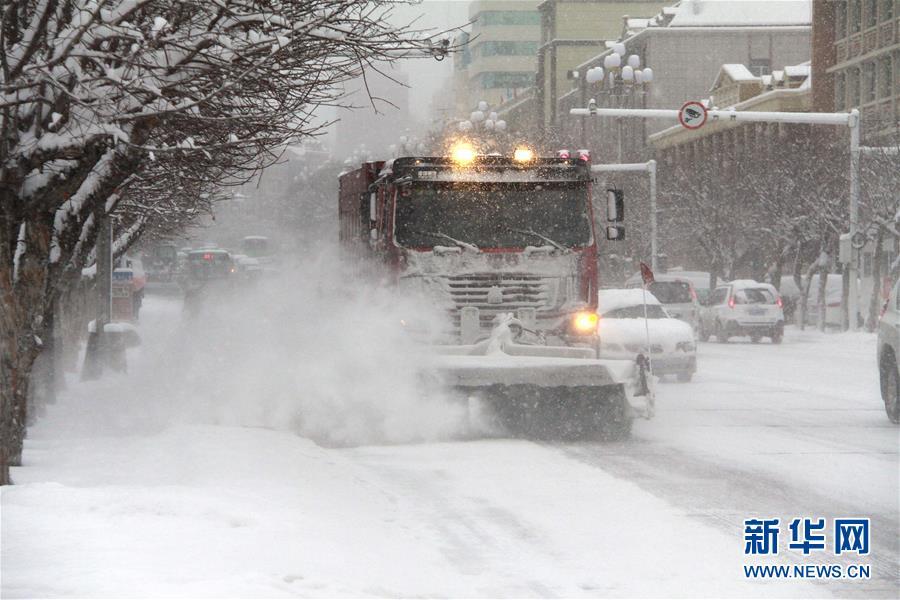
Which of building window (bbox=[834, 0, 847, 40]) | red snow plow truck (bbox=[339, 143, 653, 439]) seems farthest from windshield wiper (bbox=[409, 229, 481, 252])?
building window (bbox=[834, 0, 847, 40])

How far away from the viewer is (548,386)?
45.3 ft

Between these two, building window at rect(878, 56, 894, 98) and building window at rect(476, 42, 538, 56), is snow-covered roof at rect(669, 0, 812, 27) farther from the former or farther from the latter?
building window at rect(476, 42, 538, 56)

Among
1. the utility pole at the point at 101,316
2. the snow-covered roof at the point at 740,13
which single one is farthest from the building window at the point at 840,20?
the utility pole at the point at 101,316

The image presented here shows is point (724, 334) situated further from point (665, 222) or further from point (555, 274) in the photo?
point (665, 222)

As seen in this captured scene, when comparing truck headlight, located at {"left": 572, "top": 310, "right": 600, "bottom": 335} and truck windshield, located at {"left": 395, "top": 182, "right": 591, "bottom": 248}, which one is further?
truck headlight, located at {"left": 572, "top": 310, "right": 600, "bottom": 335}

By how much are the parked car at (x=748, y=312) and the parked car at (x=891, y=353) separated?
904 inches

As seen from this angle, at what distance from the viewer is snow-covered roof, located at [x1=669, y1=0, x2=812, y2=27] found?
328 feet

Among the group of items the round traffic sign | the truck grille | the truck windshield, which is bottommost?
the truck grille

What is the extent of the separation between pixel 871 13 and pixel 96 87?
57.9m

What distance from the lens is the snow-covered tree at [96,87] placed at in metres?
9.50

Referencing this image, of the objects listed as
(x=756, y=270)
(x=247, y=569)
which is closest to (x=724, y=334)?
(x=756, y=270)

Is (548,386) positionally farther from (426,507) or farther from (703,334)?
(703,334)

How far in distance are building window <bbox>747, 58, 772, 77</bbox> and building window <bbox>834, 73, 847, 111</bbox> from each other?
107 ft

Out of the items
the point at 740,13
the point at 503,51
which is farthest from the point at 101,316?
the point at 503,51
